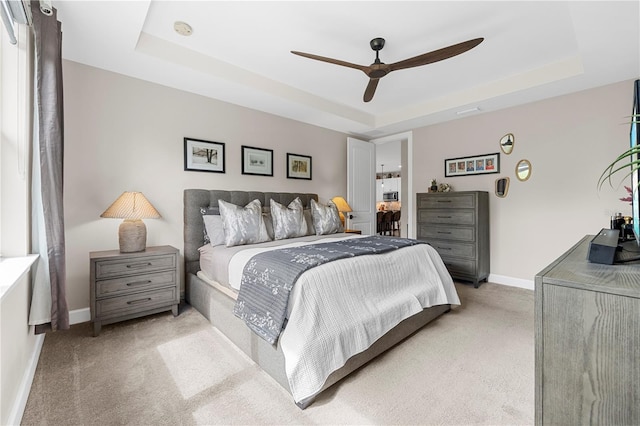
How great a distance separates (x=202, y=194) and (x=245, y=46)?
1.63m

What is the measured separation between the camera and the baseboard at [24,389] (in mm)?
1347

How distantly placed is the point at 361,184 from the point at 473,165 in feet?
6.00

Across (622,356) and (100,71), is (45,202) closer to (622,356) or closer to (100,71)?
(100,71)

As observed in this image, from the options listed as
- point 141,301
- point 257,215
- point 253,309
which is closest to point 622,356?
point 253,309

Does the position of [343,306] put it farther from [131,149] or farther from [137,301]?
[131,149]

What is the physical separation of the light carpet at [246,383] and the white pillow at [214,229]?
872 mm

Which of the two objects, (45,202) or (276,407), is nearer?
(276,407)

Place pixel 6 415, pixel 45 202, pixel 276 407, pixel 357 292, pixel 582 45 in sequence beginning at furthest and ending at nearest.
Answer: pixel 582 45 → pixel 357 292 → pixel 45 202 → pixel 276 407 → pixel 6 415

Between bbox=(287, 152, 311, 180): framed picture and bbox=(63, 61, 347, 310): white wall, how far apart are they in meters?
0.44

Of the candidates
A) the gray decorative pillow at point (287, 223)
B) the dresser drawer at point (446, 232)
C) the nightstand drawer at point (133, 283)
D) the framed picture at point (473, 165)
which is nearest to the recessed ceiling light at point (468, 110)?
the framed picture at point (473, 165)

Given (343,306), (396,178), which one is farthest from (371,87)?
(396,178)

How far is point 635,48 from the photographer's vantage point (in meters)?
2.37

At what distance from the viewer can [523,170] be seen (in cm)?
370

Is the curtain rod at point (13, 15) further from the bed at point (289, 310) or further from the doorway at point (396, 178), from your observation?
the doorway at point (396, 178)
